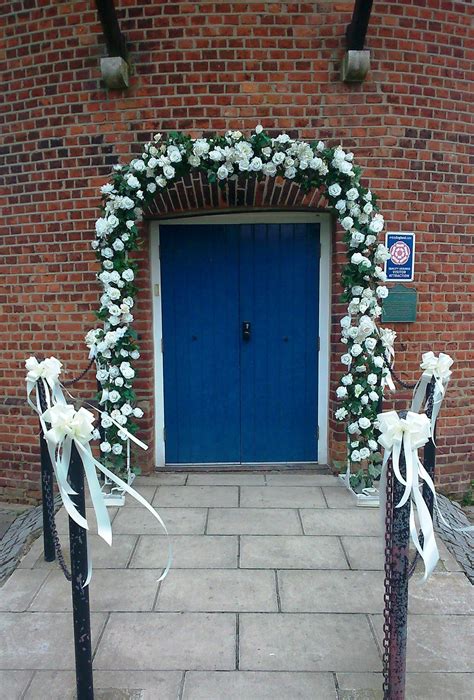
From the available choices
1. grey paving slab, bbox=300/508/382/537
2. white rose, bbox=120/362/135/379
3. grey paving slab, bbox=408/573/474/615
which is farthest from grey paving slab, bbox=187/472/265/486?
grey paving slab, bbox=408/573/474/615

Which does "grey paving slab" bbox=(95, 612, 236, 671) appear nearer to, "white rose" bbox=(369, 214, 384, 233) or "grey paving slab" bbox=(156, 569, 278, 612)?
"grey paving slab" bbox=(156, 569, 278, 612)

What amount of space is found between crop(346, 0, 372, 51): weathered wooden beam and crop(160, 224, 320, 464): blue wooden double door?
142 cm

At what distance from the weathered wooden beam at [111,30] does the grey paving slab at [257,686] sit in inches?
166

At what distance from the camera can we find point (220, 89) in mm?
4258

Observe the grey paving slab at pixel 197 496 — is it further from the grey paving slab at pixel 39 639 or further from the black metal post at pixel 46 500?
the grey paving slab at pixel 39 639

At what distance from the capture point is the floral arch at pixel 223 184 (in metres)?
3.80

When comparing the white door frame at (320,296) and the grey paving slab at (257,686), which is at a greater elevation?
the white door frame at (320,296)

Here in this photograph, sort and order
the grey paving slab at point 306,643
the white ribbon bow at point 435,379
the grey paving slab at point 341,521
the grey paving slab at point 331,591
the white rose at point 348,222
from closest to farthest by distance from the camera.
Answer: the grey paving slab at point 306,643 → the grey paving slab at point 331,591 → the white ribbon bow at point 435,379 → the grey paving slab at point 341,521 → the white rose at point 348,222

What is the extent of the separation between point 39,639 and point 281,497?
2062mm

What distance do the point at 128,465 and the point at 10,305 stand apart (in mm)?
1905

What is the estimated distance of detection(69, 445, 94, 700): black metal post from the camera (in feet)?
6.81

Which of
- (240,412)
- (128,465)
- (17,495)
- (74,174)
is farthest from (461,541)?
(74,174)

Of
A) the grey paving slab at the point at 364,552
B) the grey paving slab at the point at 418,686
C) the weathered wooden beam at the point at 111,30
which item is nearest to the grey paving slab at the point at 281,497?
the grey paving slab at the point at 364,552

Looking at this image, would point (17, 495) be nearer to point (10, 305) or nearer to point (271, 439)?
point (10, 305)
